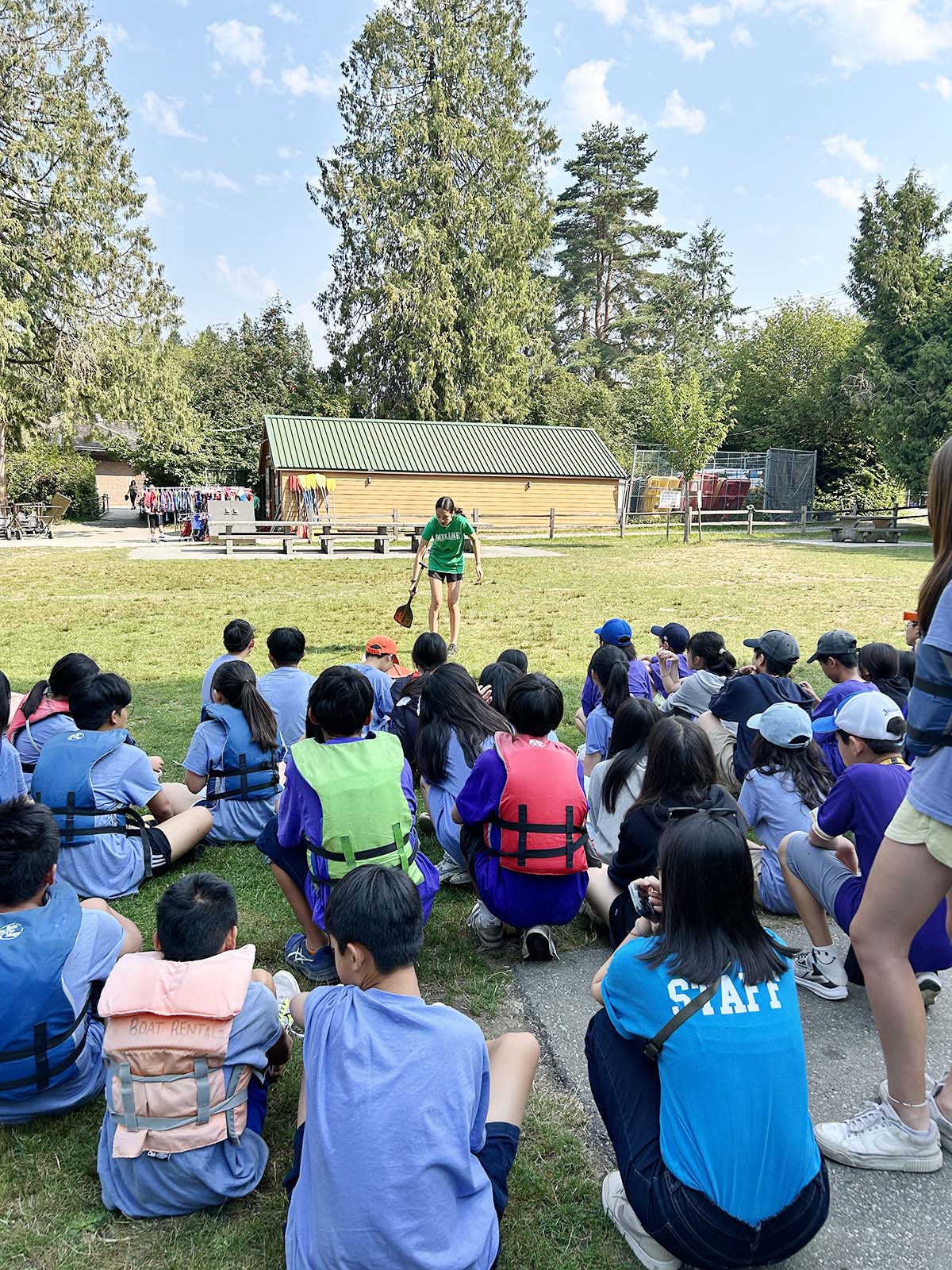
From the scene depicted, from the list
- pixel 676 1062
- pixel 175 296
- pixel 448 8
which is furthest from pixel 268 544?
pixel 448 8

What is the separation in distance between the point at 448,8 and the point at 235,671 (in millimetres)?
40285

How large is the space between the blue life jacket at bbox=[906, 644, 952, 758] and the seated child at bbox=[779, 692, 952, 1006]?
0.77 m

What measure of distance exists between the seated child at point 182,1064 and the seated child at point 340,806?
77 cm

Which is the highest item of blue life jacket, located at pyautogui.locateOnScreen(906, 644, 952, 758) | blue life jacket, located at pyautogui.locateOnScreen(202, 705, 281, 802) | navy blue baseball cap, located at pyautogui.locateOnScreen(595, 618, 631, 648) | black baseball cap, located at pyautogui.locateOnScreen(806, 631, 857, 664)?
blue life jacket, located at pyautogui.locateOnScreen(906, 644, 952, 758)

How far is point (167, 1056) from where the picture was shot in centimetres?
212

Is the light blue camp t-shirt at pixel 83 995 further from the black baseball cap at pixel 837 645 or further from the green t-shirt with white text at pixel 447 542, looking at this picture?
the green t-shirt with white text at pixel 447 542

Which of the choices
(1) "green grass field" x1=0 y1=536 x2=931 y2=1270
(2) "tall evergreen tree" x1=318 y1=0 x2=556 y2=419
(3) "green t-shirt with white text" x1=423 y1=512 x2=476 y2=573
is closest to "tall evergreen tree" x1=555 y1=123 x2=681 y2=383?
(2) "tall evergreen tree" x1=318 y1=0 x2=556 y2=419

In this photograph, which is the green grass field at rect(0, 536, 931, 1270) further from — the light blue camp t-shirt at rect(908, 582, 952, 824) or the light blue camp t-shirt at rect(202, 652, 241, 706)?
the light blue camp t-shirt at rect(908, 582, 952, 824)

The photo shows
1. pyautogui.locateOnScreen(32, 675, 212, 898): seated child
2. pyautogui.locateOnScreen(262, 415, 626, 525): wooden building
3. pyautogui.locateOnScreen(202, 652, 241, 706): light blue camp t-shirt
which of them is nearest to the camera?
pyautogui.locateOnScreen(32, 675, 212, 898): seated child

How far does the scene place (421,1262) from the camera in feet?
5.44

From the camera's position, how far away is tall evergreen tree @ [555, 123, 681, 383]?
45.4 meters

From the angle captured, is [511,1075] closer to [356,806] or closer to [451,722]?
[356,806]

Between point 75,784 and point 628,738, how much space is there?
240cm

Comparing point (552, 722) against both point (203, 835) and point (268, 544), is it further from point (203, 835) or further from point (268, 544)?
point (268, 544)
